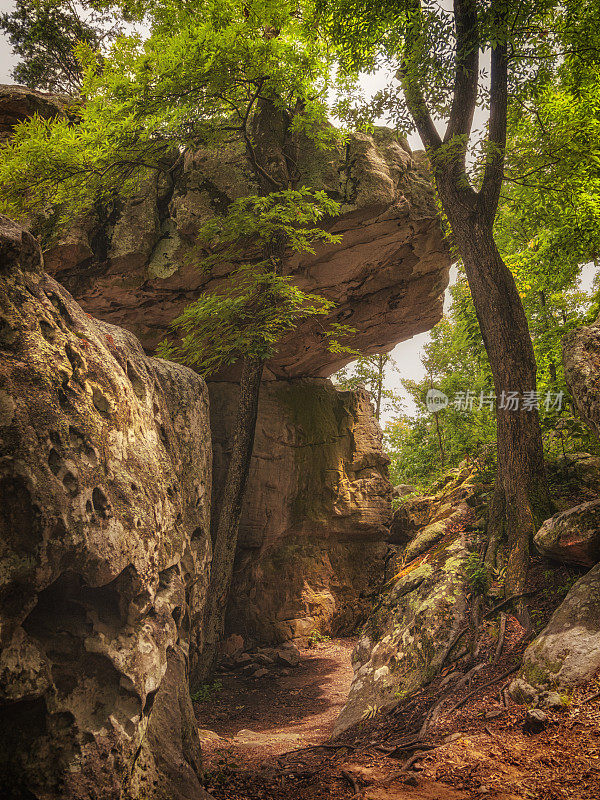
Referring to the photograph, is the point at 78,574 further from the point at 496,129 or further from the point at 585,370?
the point at 496,129

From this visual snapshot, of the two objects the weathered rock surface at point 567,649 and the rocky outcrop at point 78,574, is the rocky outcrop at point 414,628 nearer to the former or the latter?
the weathered rock surface at point 567,649

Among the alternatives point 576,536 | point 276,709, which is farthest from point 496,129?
point 276,709

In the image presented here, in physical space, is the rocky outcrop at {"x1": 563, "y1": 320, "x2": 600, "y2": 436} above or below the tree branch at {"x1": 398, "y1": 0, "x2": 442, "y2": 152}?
below

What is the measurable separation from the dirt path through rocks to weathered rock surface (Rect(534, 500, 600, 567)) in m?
3.42

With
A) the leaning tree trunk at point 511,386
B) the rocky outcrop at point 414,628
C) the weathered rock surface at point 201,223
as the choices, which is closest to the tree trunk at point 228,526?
the weathered rock surface at point 201,223

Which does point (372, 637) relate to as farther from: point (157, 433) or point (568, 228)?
point (568, 228)

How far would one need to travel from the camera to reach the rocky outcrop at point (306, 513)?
11.1 m

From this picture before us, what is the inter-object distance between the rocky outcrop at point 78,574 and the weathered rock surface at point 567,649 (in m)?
2.95

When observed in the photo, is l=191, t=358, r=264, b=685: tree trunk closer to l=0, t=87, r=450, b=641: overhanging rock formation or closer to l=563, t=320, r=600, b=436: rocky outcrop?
l=0, t=87, r=450, b=641: overhanging rock formation

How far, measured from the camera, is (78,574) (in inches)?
121

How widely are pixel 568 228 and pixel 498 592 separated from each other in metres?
6.41

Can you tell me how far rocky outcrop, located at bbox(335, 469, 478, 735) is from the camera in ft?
17.8

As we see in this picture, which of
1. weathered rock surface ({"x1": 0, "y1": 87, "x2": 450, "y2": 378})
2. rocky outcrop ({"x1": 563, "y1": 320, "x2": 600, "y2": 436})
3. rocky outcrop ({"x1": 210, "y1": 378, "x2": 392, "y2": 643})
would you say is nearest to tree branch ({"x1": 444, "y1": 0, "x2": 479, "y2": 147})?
weathered rock surface ({"x1": 0, "y1": 87, "x2": 450, "y2": 378})

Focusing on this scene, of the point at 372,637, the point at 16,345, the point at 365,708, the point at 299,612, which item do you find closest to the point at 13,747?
the point at 16,345
